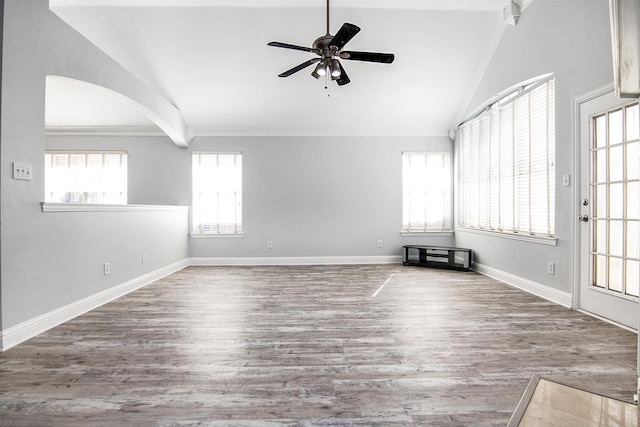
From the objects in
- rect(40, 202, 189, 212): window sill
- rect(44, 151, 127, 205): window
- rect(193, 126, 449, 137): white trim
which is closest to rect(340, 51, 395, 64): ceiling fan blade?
rect(193, 126, 449, 137): white trim

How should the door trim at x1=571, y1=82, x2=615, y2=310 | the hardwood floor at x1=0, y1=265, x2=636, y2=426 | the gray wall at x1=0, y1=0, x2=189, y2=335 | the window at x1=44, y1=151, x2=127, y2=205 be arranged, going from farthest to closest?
the window at x1=44, y1=151, x2=127, y2=205
the door trim at x1=571, y1=82, x2=615, y2=310
the gray wall at x1=0, y1=0, x2=189, y2=335
the hardwood floor at x1=0, y1=265, x2=636, y2=426

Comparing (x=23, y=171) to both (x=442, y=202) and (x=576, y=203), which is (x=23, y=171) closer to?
(x=576, y=203)

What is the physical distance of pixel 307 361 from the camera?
6.64 ft

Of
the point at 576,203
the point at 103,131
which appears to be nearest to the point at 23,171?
the point at 103,131

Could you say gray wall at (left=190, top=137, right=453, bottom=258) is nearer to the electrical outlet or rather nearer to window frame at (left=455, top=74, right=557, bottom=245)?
window frame at (left=455, top=74, right=557, bottom=245)

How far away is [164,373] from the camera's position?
1.89m

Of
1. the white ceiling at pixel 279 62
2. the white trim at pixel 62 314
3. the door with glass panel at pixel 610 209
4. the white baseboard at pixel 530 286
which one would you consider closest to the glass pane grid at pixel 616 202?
the door with glass panel at pixel 610 209

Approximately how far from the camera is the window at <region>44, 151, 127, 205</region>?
5633 millimetres

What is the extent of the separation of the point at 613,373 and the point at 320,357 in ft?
5.87

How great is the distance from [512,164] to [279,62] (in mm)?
3565

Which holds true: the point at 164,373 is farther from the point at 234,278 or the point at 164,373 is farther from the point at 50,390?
the point at 234,278

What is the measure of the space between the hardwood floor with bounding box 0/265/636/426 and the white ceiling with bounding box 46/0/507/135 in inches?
98.7

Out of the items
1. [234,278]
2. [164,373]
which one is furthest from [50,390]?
[234,278]

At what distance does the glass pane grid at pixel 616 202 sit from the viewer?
8.37 feet
